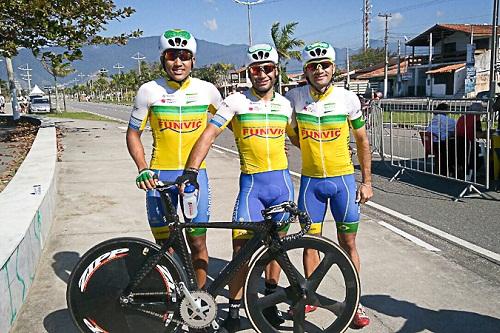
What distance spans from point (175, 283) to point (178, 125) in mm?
1133

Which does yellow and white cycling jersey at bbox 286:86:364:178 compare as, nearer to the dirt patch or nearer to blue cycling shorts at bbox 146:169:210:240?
blue cycling shorts at bbox 146:169:210:240

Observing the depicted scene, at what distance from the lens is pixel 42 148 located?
32.8 feet

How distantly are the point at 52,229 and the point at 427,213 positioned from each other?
16.7ft

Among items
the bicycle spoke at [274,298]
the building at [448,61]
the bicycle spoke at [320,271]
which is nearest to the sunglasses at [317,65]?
the bicycle spoke at [320,271]

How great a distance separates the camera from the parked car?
4206cm

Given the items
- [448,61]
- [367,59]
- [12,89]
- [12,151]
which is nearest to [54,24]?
[12,151]

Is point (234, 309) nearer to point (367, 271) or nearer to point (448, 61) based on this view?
point (367, 271)

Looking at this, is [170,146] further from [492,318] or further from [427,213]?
[427,213]

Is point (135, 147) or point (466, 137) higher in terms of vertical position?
point (135, 147)

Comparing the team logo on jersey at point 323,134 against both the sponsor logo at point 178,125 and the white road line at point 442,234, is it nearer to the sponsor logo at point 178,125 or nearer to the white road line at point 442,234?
the sponsor logo at point 178,125

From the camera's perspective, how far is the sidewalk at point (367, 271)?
3.61 meters

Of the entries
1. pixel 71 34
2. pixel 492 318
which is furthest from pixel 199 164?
pixel 71 34

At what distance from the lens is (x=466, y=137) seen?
320 inches

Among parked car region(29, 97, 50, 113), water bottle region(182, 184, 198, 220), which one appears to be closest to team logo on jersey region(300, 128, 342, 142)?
water bottle region(182, 184, 198, 220)
